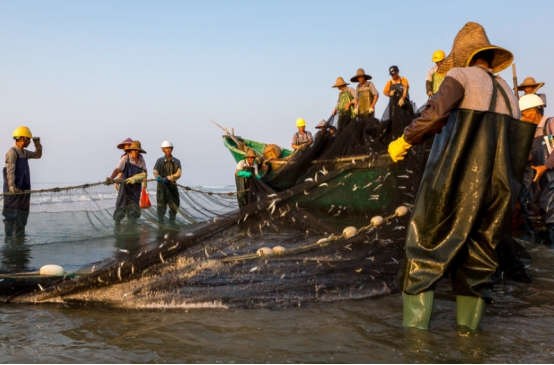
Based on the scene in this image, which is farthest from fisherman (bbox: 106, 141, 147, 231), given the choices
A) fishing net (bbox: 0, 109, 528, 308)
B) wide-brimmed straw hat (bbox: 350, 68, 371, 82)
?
wide-brimmed straw hat (bbox: 350, 68, 371, 82)

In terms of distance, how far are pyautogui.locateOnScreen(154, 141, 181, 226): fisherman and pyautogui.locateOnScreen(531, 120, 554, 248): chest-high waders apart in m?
5.33

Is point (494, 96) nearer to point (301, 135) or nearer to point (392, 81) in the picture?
point (392, 81)

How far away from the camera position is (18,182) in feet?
25.9

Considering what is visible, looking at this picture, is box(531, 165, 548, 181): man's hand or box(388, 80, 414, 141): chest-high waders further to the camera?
box(531, 165, 548, 181): man's hand

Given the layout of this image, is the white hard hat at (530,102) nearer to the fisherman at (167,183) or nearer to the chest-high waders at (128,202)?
the fisherman at (167,183)

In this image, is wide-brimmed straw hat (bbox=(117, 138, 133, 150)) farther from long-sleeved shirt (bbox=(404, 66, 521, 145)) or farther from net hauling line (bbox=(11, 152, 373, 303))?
long-sleeved shirt (bbox=(404, 66, 521, 145))

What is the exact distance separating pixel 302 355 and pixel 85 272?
1.94m

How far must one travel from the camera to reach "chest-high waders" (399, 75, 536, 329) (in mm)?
2838

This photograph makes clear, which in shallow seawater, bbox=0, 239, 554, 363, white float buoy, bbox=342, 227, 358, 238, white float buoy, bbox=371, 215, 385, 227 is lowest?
shallow seawater, bbox=0, 239, 554, 363

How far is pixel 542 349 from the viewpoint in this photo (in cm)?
263

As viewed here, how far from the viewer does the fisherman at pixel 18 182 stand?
696 cm

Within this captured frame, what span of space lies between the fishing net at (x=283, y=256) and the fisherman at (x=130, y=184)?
3798 millimetres

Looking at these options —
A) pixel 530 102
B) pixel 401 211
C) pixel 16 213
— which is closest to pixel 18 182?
pixel 16 213

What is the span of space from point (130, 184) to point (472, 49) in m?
6.74
